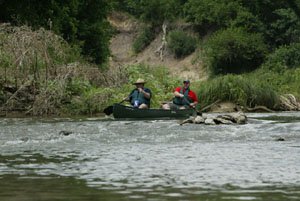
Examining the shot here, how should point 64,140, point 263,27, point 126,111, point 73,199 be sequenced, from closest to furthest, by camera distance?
1. point 73,199
2. point 64,140
3. point 126,111
4. point 263,27

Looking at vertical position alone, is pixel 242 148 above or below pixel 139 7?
below

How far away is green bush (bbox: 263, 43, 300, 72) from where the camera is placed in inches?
2133

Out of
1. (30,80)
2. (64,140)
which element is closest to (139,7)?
(30,80)

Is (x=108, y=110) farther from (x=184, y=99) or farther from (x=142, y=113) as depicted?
(x=184, y=99)

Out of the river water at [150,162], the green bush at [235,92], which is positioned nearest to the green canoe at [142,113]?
the river water at [150,162]

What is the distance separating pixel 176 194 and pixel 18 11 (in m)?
29.9

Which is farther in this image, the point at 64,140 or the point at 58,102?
the point at 58,102

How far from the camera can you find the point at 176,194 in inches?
420

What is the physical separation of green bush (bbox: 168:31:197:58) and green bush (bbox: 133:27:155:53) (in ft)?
13.5

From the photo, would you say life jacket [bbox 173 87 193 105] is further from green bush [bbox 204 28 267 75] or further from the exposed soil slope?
A: green bush [bbox 204 28 267 75]

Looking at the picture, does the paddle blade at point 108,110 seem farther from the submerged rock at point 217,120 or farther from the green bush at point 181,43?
the green bush at point 181,43

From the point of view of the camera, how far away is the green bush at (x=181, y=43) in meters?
65.0

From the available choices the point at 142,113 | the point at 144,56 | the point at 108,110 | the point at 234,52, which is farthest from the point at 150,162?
the point at 144,56

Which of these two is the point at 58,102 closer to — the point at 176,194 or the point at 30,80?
the point at 30,80
